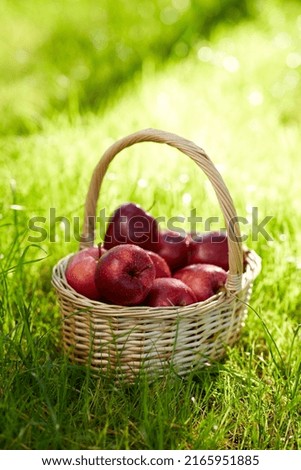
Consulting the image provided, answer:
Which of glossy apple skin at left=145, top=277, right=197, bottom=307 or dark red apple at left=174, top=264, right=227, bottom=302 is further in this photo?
dark red apple at left=174, top=264, right=227, bottom=302

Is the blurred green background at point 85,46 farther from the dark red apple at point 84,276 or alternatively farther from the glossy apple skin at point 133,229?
the dark red apple at point 84,276

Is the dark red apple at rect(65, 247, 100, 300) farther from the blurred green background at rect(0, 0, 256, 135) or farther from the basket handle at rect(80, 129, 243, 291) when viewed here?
the blurred green background at rect(0, 0, 256, 135)

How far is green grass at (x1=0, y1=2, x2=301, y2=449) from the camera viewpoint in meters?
2.04

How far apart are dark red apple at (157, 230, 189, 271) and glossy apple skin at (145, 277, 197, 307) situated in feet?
0.90

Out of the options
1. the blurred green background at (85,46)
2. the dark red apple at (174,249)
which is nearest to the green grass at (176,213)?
the blurred green background at (85,46)

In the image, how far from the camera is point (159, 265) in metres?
2.45

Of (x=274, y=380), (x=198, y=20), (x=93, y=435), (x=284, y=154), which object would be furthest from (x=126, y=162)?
(x=198, y=20)

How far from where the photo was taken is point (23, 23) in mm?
5715

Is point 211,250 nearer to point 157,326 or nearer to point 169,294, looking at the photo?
point 169,294

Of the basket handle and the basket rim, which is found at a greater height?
the basket handle

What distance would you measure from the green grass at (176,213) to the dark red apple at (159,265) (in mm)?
332

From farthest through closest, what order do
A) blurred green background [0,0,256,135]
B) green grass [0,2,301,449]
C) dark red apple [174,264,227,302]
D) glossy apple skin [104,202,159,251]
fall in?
blurred green background [0,0,256,135] < glossy apple skin [104,202,159,251] < dark red apple [174,264,227,302] < green grass [0,2,301,449]

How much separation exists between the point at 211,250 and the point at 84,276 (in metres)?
0.48

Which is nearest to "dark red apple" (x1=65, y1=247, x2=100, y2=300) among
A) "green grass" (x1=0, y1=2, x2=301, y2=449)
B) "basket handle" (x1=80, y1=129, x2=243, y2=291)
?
"green grass" (x1=0, y1=2, x2=301, y2=449)
